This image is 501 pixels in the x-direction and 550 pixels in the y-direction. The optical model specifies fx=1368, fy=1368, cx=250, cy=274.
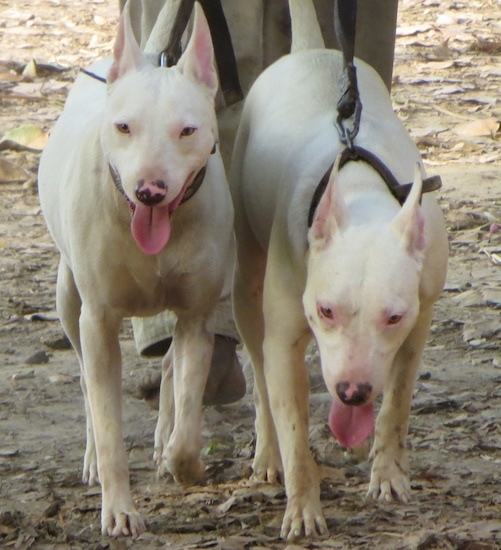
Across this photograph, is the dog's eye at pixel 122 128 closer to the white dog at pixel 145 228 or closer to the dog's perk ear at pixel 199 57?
the white dog at pixel 145 228

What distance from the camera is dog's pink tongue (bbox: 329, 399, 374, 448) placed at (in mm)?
3893

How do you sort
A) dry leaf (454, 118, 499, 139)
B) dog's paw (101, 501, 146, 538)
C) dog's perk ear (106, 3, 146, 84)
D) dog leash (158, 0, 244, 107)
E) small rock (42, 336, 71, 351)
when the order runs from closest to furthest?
1. dog's perk ear (106, 3, 146, 84)
2. dog's paw (101, 501, 146, 538)
3. dog leash (158, 0, 244, 107)
4. small rock (42, 336, 71, 351)
5. dry leaf (454, 118, 499, 139)

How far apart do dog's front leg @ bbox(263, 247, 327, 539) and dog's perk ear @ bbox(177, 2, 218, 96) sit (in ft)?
1.92

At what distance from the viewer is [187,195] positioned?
4.12 metres

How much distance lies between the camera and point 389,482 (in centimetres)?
449

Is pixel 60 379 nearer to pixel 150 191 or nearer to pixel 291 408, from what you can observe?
pixel 291 408

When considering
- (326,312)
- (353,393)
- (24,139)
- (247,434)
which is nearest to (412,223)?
(326,312)

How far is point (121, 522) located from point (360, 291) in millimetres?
1172

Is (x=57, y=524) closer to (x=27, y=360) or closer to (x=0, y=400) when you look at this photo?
(x=0, y=400)

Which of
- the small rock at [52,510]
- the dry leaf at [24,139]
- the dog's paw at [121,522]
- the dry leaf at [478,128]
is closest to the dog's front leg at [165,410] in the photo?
the small rock at [52,510]

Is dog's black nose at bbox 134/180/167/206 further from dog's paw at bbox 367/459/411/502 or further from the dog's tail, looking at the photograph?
the dog's tail

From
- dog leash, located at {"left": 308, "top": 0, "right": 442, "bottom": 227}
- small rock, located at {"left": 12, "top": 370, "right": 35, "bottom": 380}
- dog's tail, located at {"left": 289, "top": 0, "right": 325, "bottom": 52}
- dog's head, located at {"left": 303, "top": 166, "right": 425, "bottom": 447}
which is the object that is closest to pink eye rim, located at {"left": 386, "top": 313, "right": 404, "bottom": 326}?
dog's head, located at {"left": 303, "top": 166, "right": 425, "bottom": 447}

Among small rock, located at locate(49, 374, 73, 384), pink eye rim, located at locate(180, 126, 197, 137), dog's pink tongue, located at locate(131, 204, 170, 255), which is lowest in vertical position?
small rock, located at locate(49, 374, 73, 384)

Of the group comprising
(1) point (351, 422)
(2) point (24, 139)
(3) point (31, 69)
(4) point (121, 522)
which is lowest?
(3) point (31, 69)
